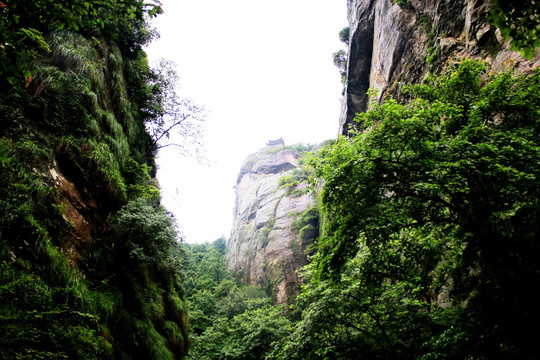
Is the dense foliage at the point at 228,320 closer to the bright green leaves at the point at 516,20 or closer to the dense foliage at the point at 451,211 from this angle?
the dense foliage at the point at 451,211

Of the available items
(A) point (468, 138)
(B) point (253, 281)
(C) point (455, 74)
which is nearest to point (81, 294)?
(A) point (468, 138)

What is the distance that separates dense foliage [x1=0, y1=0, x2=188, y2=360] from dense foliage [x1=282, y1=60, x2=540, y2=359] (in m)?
4.28

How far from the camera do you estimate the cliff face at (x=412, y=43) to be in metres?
7.28

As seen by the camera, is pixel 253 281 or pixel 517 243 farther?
pixel 253 281

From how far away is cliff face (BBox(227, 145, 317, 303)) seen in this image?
25.0 m

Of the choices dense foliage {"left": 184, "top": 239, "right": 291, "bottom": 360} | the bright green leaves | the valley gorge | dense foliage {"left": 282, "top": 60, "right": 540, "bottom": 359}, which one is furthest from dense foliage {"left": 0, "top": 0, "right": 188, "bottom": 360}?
dense foliage {"left": 282, "top": 60, "right": 540, "bottom": 359}

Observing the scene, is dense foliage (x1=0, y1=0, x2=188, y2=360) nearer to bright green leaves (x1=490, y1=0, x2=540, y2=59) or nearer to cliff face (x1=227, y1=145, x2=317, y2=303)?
bright green leaves (x1=490, y1=0, x2=540, y2=59)

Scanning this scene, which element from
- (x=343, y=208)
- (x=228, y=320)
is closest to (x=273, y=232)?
(x=228, y=320)

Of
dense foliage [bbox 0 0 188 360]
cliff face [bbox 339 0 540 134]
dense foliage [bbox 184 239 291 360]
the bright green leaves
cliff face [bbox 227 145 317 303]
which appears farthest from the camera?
cliff face [bbox 227 145 317 303]

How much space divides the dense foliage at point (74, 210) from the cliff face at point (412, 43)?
6440mm

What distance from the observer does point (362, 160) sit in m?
4.71

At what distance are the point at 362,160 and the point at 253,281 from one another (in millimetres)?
26172

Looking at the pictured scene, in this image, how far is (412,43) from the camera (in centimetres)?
1179

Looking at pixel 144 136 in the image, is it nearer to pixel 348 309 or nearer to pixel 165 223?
pixel 165 223
